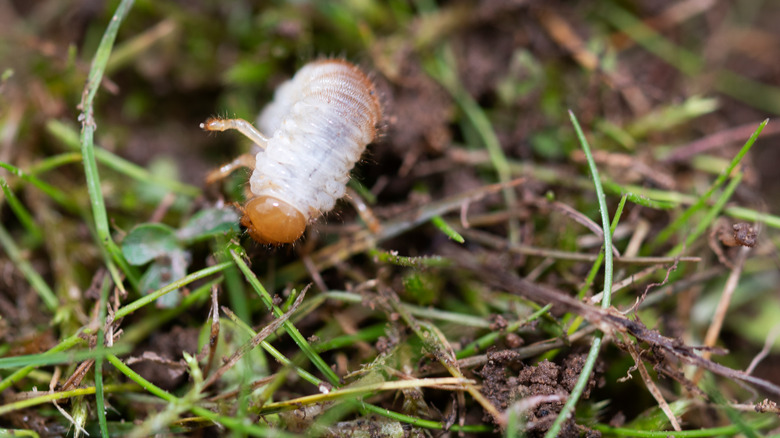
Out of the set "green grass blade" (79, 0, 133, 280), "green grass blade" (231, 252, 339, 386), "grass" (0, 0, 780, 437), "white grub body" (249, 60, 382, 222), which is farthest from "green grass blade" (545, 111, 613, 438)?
"green grass blade" (79, 0, 133, 280)

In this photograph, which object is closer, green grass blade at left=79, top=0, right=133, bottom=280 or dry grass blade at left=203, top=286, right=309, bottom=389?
dry grass blade at left=203, top=286, right=309, bottom=389

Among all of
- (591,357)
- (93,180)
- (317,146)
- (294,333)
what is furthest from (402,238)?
(93,180)

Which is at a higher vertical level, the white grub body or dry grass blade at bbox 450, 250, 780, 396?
the white grub body

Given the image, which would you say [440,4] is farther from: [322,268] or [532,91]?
[322,268]

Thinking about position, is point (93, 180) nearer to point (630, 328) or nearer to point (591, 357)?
point (591, 357)

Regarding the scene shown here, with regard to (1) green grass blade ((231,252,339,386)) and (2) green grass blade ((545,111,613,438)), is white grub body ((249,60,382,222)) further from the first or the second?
(2) green grass blade ((545,111,613,438))

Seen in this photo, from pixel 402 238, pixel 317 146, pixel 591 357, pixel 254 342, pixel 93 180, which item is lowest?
pixel 591 357
